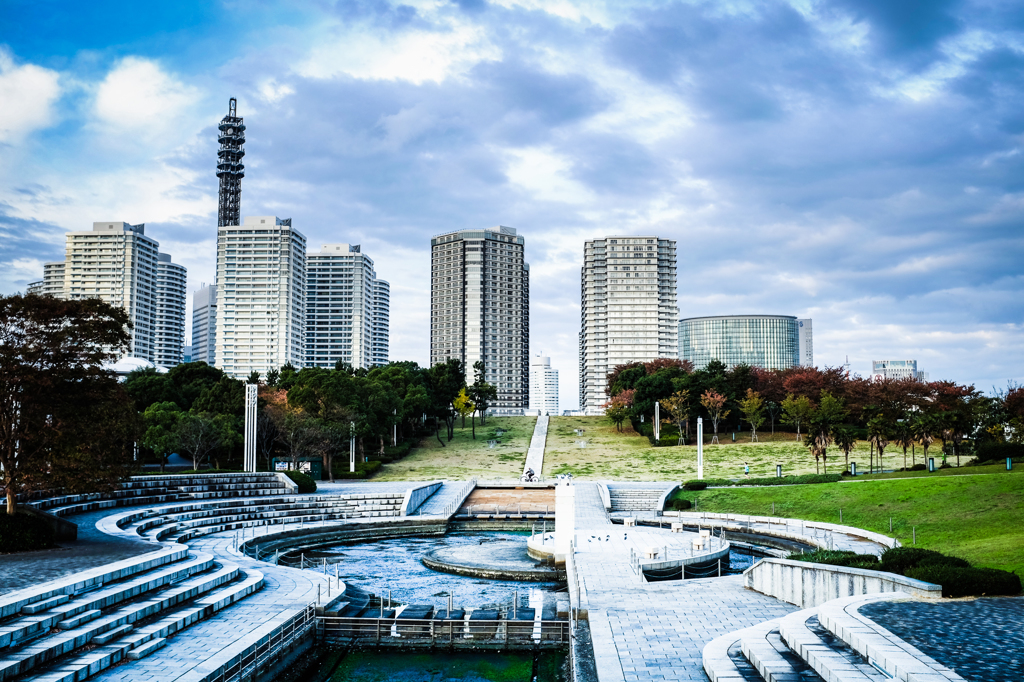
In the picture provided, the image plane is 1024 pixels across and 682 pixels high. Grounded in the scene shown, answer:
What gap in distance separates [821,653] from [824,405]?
54.3 meters

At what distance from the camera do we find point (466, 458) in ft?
206

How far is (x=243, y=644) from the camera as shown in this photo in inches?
536

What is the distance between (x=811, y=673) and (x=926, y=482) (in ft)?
87.6

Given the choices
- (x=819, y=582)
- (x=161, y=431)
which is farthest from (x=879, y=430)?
(x=161, y=431)

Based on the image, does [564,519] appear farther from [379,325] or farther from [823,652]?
[379,325]

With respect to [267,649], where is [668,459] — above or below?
below

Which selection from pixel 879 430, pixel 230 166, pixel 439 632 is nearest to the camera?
pixel 439 632

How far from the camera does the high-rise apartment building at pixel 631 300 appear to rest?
16275cm

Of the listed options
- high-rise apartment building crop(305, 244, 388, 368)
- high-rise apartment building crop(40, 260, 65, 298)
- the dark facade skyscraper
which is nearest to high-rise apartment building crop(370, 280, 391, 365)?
high-rise apartment building crop(305, 244, 388, 368)

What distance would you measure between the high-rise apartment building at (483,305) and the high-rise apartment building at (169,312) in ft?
226

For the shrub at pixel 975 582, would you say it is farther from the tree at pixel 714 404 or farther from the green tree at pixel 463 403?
the green tree at pixel 463 403

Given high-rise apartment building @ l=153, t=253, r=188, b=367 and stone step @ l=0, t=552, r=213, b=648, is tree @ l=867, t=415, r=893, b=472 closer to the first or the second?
stone step @ l=0, t=552, r=213, b=648

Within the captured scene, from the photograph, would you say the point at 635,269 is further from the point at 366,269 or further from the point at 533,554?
the point at 533,554

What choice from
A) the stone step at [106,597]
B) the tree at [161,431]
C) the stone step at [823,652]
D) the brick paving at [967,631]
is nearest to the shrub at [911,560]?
the brick paving at [967,631]
